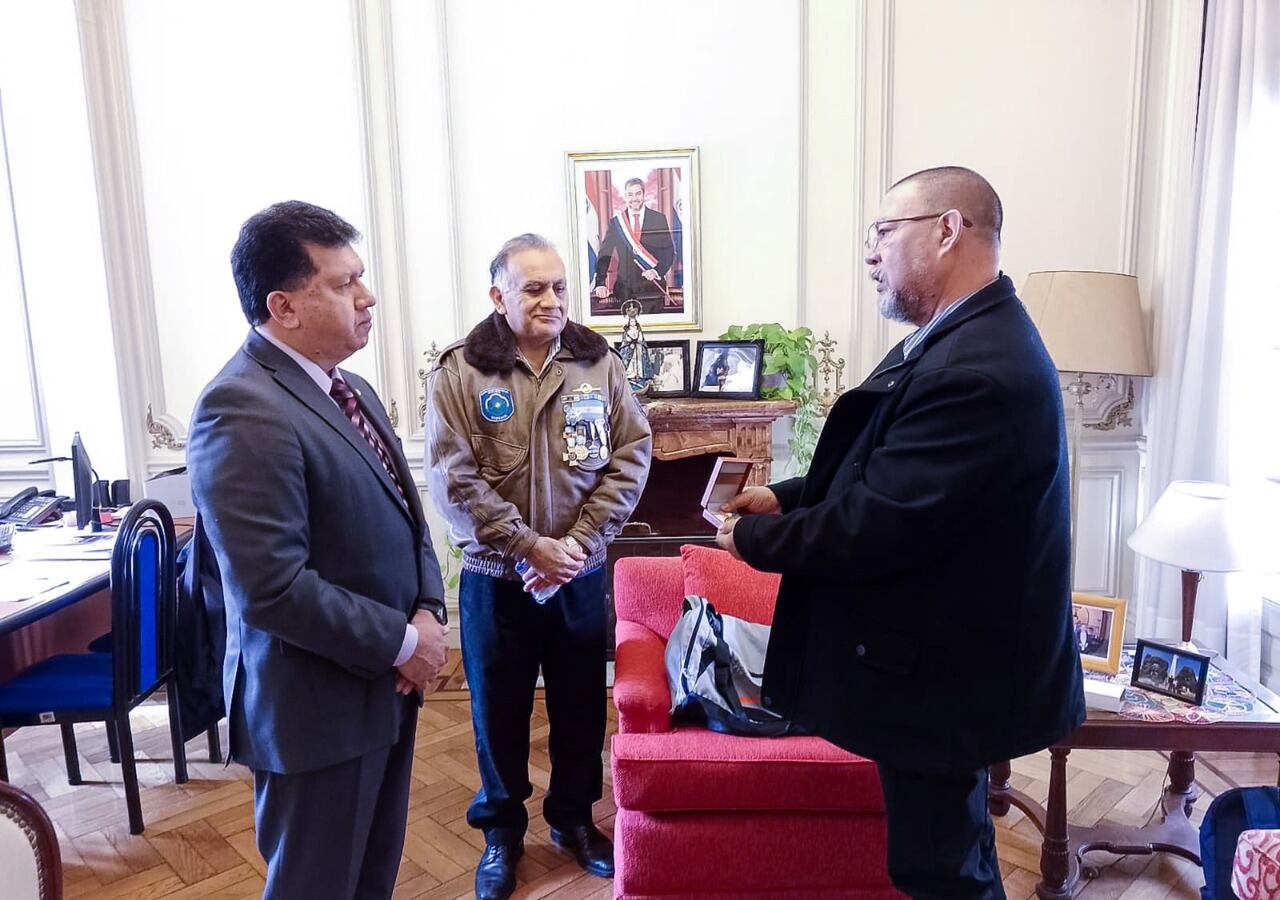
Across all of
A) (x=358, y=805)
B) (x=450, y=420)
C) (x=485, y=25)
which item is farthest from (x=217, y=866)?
(x=485, y=25)

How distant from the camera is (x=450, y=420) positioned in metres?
1.99

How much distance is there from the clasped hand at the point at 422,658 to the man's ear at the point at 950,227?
1.12 m

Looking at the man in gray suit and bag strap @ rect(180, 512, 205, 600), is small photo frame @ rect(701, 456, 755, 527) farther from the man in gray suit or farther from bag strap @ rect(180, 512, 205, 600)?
bag strap @ rect(180, 512, 205, 600)

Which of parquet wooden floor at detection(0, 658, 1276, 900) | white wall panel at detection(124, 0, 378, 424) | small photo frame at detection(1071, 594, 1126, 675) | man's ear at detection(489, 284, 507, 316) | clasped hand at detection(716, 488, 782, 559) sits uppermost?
white wall panel at detection(124, 0, 378, 424)

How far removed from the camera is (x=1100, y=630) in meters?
2.17

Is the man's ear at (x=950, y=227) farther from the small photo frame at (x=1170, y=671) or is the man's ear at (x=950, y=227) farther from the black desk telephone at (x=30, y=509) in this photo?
the black desk telephone at (x=30, y=509)

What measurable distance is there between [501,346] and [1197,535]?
1854 millimetres

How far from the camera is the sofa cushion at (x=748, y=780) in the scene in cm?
186

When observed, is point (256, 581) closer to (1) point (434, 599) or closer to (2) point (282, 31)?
(1) point (434, 599)

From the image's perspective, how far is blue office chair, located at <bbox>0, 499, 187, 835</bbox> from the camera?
2.34 metres

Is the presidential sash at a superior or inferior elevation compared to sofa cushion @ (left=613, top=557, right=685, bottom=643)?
superior

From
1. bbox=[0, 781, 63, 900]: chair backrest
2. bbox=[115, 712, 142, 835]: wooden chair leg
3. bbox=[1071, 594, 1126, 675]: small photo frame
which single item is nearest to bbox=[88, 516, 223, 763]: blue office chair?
bbox=[115, 712, 142, 835]: wooden chair leg

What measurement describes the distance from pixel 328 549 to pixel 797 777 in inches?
45.9

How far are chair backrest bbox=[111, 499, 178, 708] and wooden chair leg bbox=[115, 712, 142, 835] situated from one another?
67 mm
